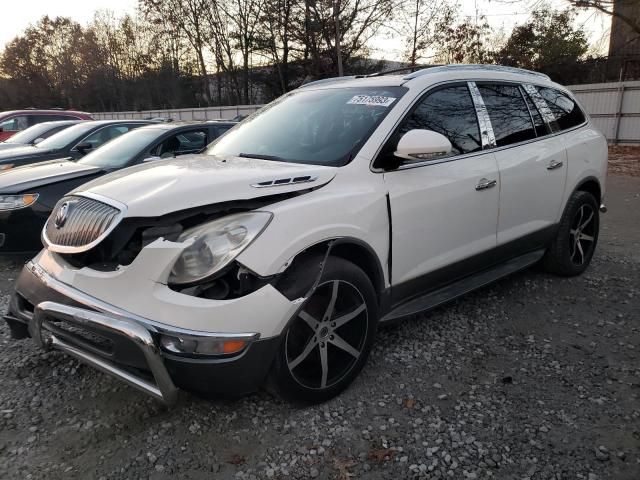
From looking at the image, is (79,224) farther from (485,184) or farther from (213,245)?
(485,184)

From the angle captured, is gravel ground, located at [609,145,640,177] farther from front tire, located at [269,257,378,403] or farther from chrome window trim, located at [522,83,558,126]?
front tire, located at [269,257,378,403]

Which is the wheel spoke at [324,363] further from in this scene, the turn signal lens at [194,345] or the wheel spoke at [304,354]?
the turn signal lens at [194,345]

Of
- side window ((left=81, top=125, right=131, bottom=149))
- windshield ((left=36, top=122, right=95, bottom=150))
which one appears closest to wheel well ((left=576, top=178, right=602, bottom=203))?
side window ((left=81, top=125, right=131, bottom=149))

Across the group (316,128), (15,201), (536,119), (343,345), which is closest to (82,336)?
(343,345)

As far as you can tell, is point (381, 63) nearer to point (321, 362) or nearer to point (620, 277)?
point (620, 277)

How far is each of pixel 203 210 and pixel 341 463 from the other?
135cm

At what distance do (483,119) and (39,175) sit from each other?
4439mm

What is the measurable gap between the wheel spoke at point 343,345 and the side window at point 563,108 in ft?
9.59

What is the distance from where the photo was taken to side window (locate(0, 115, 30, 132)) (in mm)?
12891

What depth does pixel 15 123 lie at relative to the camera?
13.0 metres

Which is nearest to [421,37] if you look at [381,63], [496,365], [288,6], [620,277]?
[381,63]

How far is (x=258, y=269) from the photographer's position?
227cm

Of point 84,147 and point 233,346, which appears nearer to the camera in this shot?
point 233,346

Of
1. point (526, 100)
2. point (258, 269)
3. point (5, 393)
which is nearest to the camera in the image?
point (258, 269)
